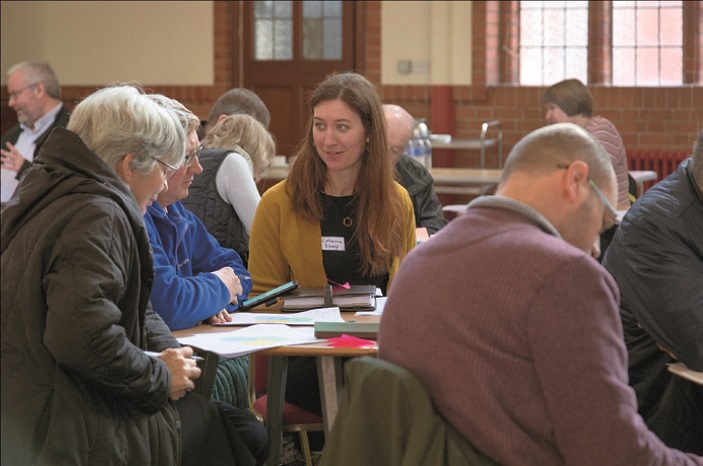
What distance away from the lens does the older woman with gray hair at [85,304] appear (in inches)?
84.0

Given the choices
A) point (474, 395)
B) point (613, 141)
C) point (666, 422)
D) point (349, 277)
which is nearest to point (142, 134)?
point (474, 395)

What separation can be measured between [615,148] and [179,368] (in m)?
4.40

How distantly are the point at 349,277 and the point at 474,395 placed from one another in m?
1.70

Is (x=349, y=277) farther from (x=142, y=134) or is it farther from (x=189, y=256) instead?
(x=142, y=134)

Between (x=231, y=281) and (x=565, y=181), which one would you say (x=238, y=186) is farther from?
(x=565, y=181)

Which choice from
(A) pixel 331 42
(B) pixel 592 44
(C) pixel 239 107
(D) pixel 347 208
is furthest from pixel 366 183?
(A) pixel 331 42

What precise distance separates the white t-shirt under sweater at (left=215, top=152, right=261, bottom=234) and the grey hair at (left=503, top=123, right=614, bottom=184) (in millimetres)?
2193

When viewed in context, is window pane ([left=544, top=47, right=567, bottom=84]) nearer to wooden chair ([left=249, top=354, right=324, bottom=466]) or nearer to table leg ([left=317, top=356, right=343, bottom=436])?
wooden chair ([left=249, top=354, right=324, bottom=466])

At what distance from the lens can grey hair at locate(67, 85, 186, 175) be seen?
237cm

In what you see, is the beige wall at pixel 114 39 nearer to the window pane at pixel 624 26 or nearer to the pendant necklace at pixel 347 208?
the window pane at pixel 624 26

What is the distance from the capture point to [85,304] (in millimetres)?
2123

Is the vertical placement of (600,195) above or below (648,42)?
below

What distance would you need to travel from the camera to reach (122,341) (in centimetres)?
221

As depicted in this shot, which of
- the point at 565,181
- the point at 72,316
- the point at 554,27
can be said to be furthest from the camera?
the point at 554,27
